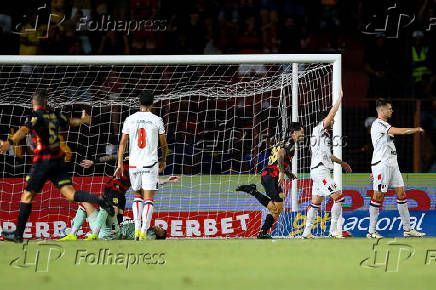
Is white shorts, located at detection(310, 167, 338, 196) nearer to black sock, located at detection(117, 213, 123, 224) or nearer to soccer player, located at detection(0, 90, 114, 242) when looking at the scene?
black sock, located at detection(117, 213, 123, 224)

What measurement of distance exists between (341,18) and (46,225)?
28.8ft

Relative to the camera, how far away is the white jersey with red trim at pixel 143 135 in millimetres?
11242

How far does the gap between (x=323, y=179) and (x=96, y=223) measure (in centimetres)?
343

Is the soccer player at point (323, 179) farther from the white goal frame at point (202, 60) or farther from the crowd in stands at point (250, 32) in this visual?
the crowd in stands at point (250, 32)

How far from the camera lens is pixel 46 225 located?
13328 millimetres

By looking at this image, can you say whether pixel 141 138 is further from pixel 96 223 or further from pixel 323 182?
pixel 323 182

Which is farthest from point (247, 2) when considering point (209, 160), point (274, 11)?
point (209, 160)

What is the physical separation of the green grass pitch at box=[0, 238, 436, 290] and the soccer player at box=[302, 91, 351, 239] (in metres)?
1.32

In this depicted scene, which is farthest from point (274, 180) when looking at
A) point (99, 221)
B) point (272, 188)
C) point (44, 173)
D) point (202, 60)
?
point (44, 173)

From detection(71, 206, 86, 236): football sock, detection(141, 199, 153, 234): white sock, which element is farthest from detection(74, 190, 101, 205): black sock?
detection(71, 206, 86, 236): football sock

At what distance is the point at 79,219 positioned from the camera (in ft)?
40.3

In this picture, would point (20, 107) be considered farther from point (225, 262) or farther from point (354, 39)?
point (354, 39)

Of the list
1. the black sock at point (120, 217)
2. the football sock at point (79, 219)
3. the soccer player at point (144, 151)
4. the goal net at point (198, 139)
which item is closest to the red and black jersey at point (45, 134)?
the soccer player at point (144, 151)

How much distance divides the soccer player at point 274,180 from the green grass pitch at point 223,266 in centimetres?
120
